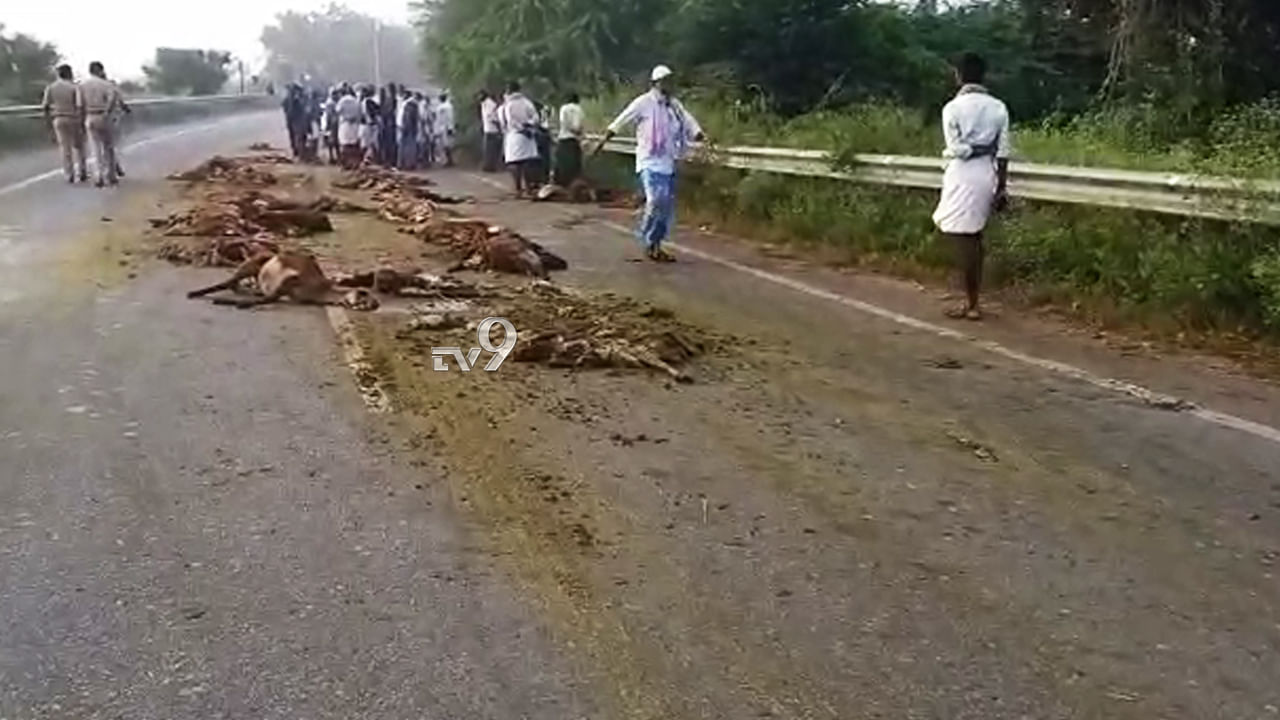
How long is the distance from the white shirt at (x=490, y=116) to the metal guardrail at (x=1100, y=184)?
12.3m

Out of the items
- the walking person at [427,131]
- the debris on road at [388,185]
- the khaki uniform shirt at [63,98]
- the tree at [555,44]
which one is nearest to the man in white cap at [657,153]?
the debris on road at [388,185]

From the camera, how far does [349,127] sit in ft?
98.0

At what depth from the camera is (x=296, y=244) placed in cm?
1298

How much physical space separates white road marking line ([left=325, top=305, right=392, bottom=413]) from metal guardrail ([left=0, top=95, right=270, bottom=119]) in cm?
2109

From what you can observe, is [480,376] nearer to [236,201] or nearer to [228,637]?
[228,637]

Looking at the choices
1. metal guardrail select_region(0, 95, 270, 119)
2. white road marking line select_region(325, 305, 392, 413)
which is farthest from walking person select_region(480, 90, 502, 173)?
white road marking line select_region(325, 305, 392, 413)

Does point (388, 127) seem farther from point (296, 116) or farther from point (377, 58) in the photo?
point (377, 58)

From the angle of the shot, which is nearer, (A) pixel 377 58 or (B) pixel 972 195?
(B) pixel 972 195

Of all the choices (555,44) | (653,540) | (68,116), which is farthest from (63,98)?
(653,540)

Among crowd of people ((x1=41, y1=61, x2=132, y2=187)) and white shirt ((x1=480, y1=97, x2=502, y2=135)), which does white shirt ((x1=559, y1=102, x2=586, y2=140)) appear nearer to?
white shirt ((x1=480, y1=97, x2=502, y2=135))

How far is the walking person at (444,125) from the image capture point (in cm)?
3102

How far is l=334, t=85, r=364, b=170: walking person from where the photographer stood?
97.7 feet

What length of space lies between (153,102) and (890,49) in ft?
113

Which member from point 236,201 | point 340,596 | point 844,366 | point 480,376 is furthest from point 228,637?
point 236,201
